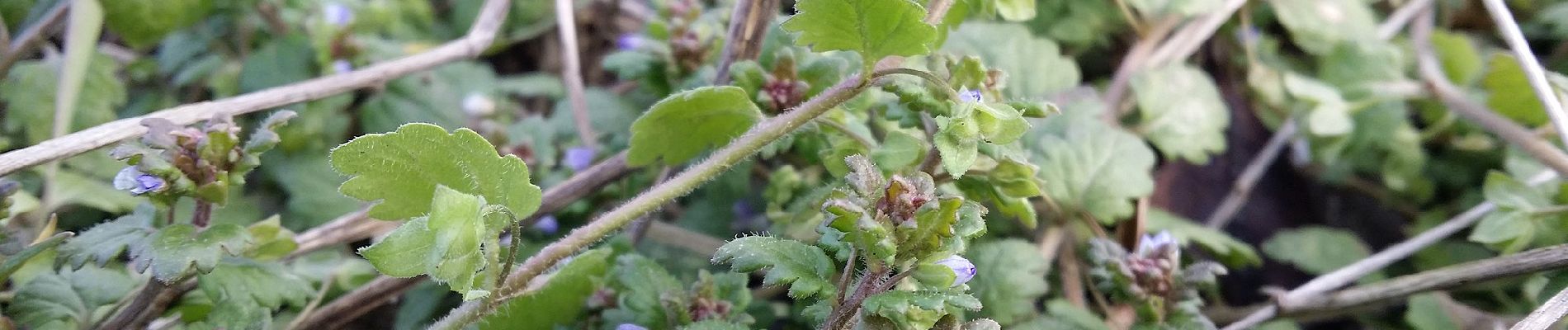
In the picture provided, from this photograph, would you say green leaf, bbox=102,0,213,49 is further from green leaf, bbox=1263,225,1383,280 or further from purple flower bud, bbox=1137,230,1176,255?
green leaf, bbox=1263,225,1383,280

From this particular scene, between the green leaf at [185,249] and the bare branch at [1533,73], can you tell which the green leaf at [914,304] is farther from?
the bare branch at [1533,73]

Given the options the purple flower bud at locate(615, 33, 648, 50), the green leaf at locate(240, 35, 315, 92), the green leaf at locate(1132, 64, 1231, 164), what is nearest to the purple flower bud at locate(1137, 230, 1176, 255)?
the green leaf at locate(1132, 64, 1231, 164)

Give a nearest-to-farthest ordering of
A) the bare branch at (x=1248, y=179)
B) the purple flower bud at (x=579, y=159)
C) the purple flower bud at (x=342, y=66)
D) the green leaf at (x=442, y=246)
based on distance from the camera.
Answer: the green leaf at (x=442, y=246), the purple flower bud at (x=579, y=159), the purple flower bud at (x=342, y=66), the bare branch at (x=1248, y=179)

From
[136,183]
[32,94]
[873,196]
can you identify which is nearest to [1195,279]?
[873,196]

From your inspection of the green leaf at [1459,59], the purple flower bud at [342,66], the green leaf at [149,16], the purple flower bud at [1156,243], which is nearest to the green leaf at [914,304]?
the purple flower bud at [1156,243]

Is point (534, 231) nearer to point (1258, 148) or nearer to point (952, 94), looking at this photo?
point (952, 94)

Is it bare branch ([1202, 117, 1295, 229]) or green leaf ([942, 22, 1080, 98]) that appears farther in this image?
bare branch ([1202, 117, 1295, 229])
